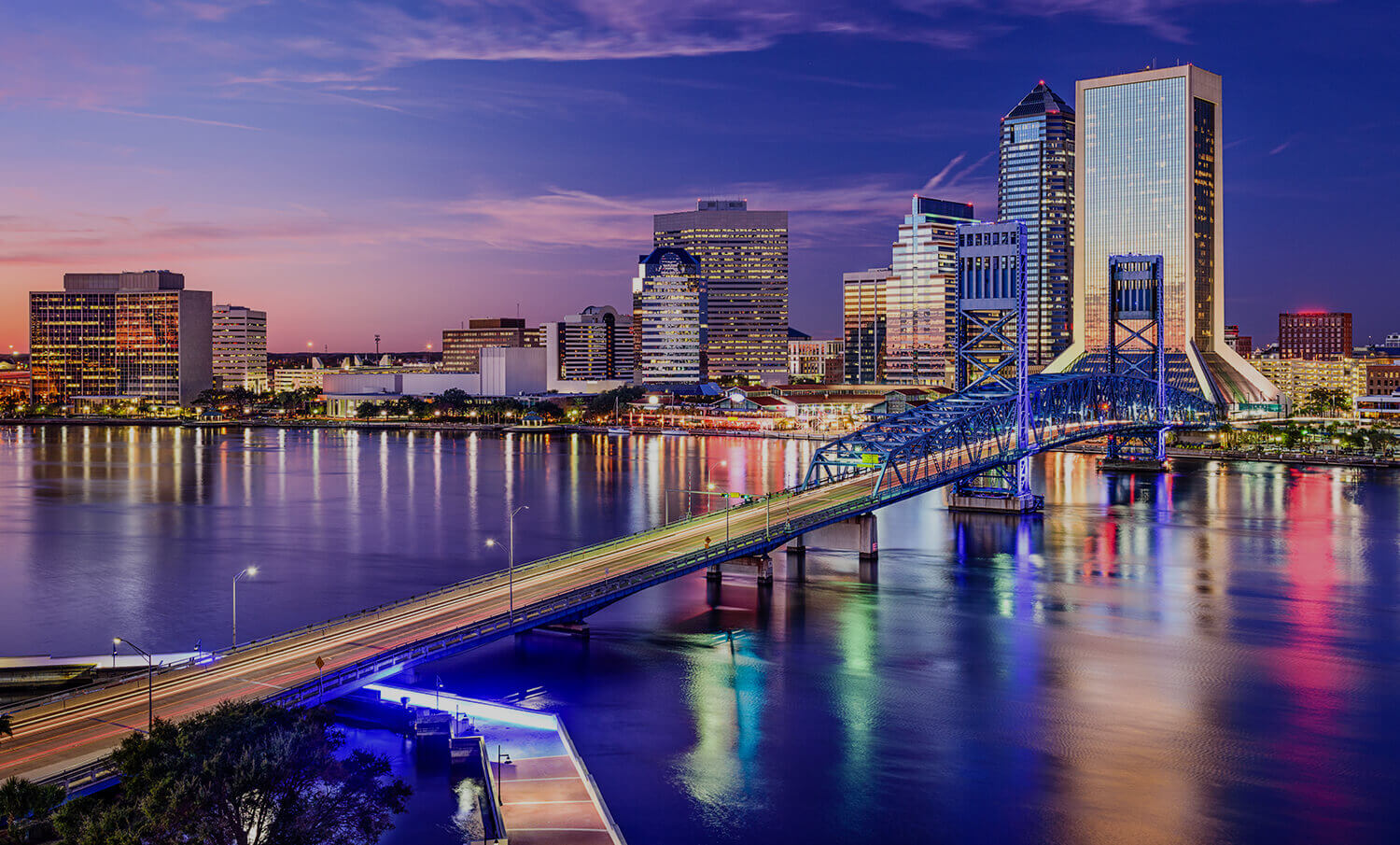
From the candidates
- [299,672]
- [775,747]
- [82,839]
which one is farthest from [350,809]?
[775,747]

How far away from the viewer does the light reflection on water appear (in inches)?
910

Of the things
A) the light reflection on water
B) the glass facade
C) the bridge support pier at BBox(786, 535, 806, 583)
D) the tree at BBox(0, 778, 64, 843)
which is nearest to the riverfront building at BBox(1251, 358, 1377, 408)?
the glass facade

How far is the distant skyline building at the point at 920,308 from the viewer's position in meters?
182

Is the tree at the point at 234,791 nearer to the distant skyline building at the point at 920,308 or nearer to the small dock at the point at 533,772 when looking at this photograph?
the small dock at the point at 533,772

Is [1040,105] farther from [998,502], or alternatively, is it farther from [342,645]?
[342,645]

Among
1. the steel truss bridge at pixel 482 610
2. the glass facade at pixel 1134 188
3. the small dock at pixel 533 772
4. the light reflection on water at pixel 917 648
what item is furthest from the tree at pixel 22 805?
the glass facade at pixel 1134 188

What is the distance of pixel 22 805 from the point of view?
17297mm

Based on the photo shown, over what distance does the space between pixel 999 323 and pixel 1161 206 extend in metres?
67.6

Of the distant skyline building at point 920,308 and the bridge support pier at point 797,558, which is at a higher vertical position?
the distant skyline building at point 920,308

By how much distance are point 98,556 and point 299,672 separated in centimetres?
3109

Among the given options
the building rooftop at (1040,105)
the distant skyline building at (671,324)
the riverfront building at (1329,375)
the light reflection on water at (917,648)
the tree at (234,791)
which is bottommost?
the light reflection on water at (917,648)

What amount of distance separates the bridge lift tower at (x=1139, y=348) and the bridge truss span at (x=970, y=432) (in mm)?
4075

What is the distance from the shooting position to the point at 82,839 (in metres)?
16.7

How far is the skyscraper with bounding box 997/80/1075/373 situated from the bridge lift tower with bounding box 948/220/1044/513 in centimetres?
10792
